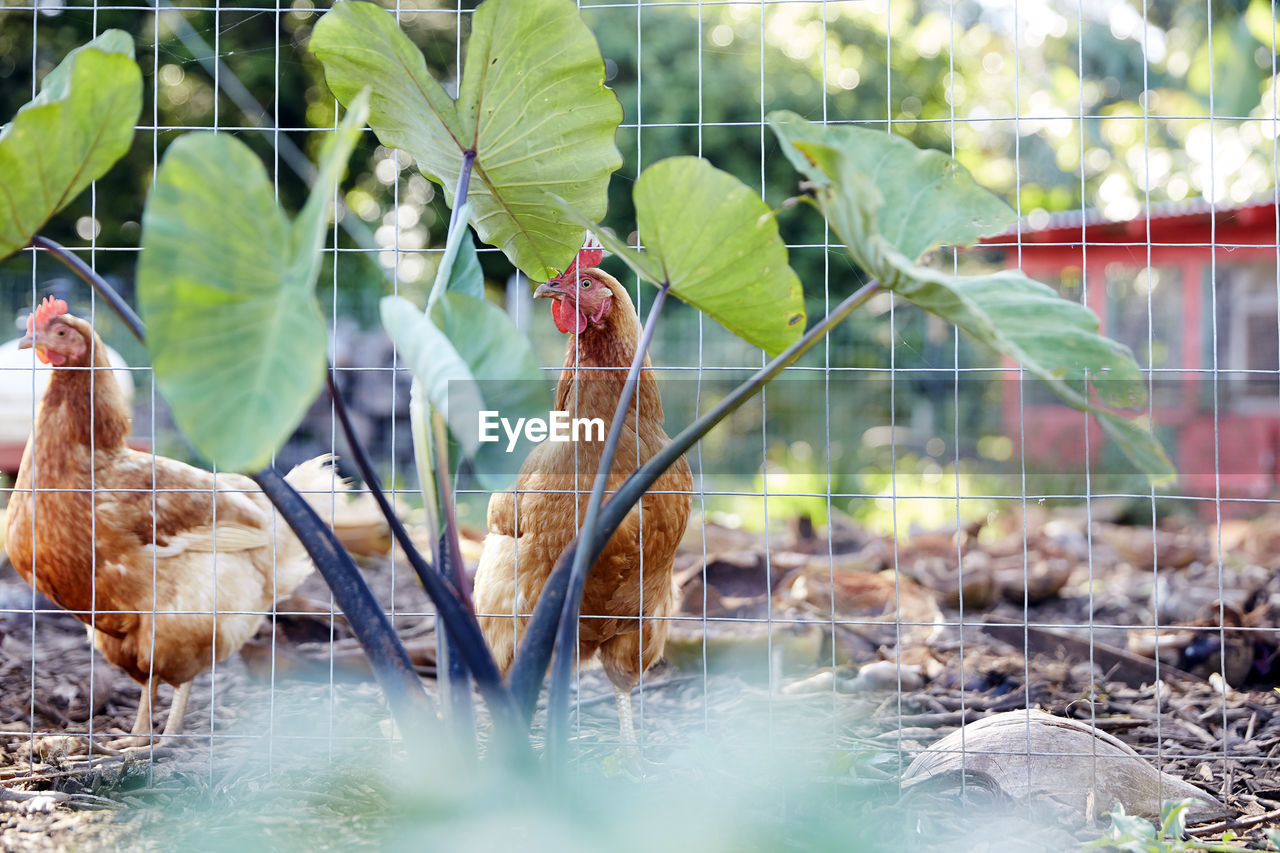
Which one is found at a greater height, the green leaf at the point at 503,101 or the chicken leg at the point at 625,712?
the green leaf at the point at 503,101

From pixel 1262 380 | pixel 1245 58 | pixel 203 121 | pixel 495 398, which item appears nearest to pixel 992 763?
pixel 495 398

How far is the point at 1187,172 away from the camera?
24.7 feet

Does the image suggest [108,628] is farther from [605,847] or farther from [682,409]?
[682,409]

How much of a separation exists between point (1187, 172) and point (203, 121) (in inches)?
298

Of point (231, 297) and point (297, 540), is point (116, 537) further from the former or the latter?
point (231, 297)

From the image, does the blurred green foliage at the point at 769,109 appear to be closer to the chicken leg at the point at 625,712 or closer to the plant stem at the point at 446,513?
the chicken leg at the point at 625,712

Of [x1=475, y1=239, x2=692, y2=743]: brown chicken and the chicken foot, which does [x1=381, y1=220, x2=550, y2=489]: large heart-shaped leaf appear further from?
the chicken foot

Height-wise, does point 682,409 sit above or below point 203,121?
below

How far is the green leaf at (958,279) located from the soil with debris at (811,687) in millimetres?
425

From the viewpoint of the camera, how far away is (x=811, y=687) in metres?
2.34

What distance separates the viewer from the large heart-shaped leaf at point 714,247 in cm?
121

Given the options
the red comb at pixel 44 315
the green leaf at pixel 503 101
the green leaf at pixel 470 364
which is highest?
the green leaf at pixel 503 101

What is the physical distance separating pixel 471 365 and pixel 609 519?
1.05 feet

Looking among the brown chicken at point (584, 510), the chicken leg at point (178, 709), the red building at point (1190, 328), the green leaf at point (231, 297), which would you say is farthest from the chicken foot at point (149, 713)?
the red building at point (1190, 328)
